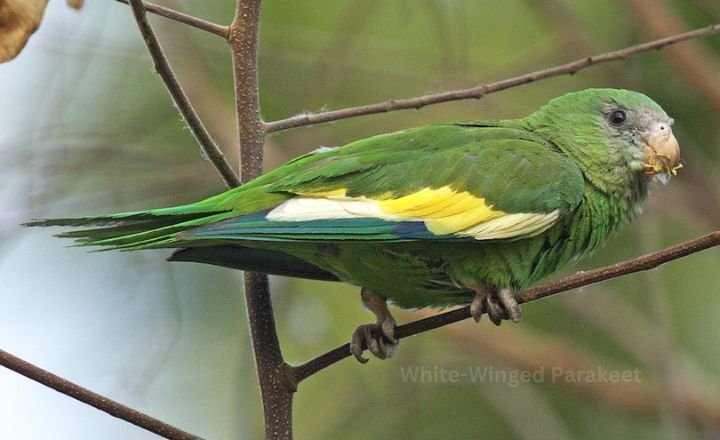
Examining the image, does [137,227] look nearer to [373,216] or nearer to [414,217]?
[373,216]

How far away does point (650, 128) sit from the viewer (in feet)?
10.4

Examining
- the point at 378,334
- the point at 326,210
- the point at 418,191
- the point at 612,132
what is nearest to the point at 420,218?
the point at 418,191

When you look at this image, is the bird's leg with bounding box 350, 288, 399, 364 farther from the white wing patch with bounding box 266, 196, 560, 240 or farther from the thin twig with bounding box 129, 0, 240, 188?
the thin twig with bounding box 129, 0, 240, 188


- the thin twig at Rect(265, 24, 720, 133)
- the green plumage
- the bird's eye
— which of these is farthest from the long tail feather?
the bird's eye

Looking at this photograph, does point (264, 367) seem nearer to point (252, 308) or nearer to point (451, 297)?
point (252, 308)

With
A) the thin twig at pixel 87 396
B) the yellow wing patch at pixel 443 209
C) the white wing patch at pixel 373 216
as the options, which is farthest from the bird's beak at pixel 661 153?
the thin twig at pixel 87 396

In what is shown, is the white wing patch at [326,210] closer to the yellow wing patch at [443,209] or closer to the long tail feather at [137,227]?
the yellow wing patch at [443,209]

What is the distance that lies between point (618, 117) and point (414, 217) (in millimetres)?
975

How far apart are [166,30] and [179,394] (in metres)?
1.73

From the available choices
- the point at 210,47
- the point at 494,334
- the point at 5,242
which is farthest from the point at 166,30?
the point at 494,334

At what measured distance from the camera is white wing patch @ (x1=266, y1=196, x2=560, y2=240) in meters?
2.57

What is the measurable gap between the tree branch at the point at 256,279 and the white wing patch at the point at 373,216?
15 cm

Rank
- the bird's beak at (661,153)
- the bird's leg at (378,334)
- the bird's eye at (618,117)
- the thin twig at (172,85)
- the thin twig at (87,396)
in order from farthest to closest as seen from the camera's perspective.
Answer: the bird's eye at (618,117) → the bird's beak at (661,153) → the bird's leg at (378,334) → the thin twig at (172,85) → the thin twig at (87,396)

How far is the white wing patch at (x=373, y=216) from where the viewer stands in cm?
257
